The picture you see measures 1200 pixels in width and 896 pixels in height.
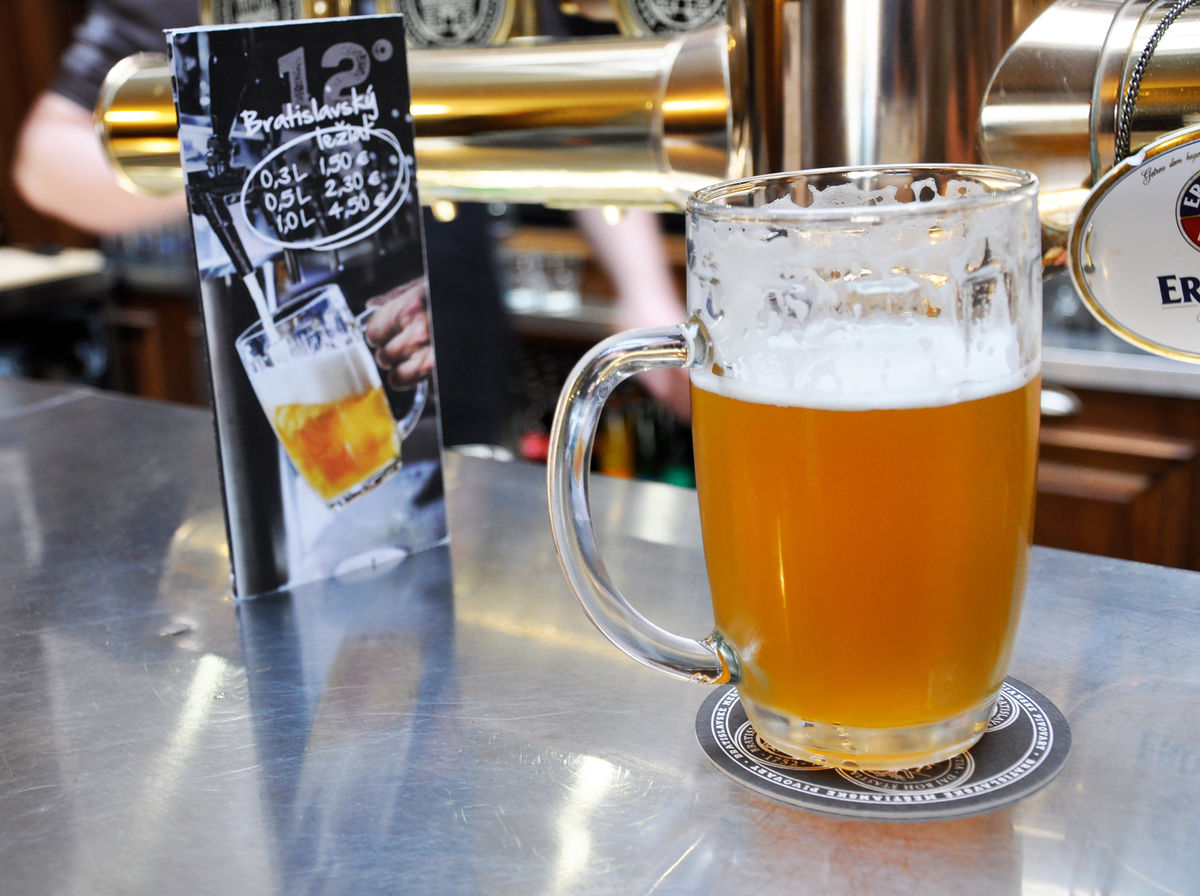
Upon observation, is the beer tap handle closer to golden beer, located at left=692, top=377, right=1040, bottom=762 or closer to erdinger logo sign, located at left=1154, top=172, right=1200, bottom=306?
golden beer, located at left=692, top=377, right=1040, bottom=762

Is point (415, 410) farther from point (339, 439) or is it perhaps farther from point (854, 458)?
point (854, 458)

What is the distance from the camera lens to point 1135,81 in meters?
0.58

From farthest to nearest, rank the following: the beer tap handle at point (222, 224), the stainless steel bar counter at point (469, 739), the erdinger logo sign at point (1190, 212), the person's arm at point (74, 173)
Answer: the person's arm at point (74, 173) < the beer tap handle at point (222, 224) < the erdinger logo sign at point (1190, 212) < the stainless steel bar counter at point (469, 739)

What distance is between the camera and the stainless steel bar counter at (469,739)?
447 millimetres

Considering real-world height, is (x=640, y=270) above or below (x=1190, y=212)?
below

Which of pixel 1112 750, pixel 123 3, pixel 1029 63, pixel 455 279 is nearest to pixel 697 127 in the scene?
pixel 1029 63

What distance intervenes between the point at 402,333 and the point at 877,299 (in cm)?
37

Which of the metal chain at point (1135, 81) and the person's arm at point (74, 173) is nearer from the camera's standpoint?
the metal chain at point (1135, 81)

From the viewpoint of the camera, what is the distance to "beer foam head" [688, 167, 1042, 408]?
0.46 metres

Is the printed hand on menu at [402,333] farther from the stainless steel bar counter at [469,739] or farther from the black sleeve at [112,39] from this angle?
the black sleeve at [112,39]

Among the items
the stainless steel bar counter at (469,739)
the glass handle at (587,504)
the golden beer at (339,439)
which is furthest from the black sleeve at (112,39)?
the glass handle at (587,504)

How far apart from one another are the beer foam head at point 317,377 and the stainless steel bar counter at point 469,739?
11cm

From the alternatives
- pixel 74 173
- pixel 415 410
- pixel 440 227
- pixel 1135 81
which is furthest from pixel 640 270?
pixel 1135 81

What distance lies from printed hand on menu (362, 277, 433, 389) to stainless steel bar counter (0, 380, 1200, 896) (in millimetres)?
115
